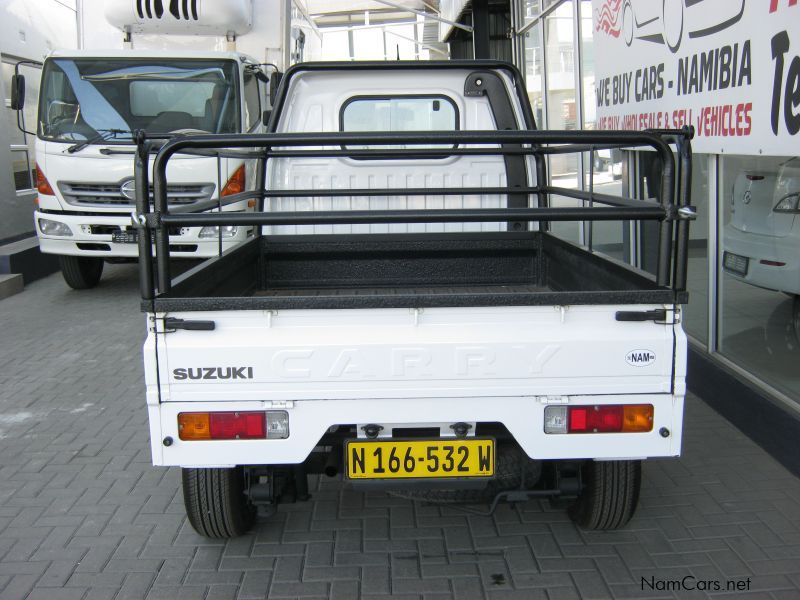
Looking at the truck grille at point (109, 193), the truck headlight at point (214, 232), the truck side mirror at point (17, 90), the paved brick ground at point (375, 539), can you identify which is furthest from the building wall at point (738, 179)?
the truck side mirror at point (17, 90)

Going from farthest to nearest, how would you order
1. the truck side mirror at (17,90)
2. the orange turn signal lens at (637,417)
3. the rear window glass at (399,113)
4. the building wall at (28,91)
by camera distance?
the building wall at (28,91) → the truck side mirror at (17,90) → the rear window glass at (399,113) → the orange turn signal lens at (637,417)

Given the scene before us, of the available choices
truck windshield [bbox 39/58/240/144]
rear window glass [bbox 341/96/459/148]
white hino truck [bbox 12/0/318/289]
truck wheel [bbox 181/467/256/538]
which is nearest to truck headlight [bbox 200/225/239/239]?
white hino truck [bbox 12/0/318/289]

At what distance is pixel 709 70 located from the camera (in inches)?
195

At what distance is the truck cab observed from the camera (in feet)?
28.2

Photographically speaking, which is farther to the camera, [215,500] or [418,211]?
[215,500]

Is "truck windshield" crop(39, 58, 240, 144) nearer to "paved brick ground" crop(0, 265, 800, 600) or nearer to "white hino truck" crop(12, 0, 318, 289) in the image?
"white hino truck" crop(12, 0, 318, 289)

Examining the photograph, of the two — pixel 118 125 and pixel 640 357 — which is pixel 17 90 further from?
pixel 640 357

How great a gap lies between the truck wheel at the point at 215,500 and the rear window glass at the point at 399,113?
2.15 metres

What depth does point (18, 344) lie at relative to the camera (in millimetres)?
7281

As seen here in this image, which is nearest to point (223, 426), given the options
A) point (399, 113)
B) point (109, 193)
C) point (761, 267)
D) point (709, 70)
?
point (399, 113)

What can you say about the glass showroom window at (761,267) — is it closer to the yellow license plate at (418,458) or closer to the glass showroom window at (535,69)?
the yellow license plate at (418,458)
